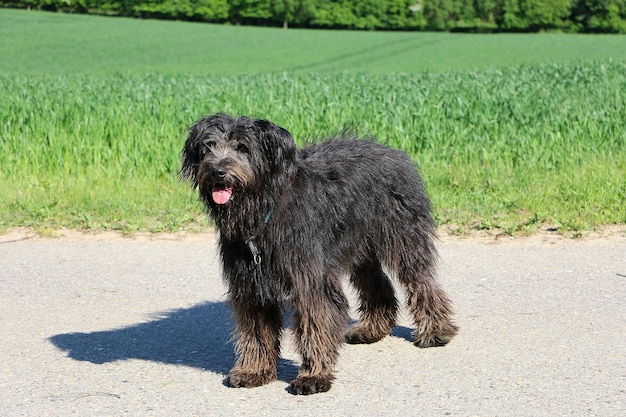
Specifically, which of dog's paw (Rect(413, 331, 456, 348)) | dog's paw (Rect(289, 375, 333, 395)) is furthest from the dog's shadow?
dog's paw (Rect(413, 331, 456, 348))

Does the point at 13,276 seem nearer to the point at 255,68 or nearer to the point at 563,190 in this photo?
the point at 563,190

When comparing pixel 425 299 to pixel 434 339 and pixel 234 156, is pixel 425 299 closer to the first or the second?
pixel 434 339

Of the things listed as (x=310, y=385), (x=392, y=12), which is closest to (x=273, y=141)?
(x=310, y=385)

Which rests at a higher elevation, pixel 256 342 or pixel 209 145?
pixel 209 145

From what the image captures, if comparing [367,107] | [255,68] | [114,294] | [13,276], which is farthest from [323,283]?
[255,68]

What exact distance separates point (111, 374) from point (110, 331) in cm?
91

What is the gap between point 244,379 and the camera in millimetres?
5051

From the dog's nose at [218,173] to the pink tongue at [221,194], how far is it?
11 cm

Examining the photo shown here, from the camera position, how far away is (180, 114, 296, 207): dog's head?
457 cm

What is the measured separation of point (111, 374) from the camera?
529 cm

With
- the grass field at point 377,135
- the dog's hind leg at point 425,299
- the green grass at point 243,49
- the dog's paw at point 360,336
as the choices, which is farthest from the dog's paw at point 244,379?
the green grass at point 243,49

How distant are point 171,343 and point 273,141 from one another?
183 cm

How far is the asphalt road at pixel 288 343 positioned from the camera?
15.6 ft

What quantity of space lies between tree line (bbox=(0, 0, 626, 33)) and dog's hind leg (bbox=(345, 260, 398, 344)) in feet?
193
